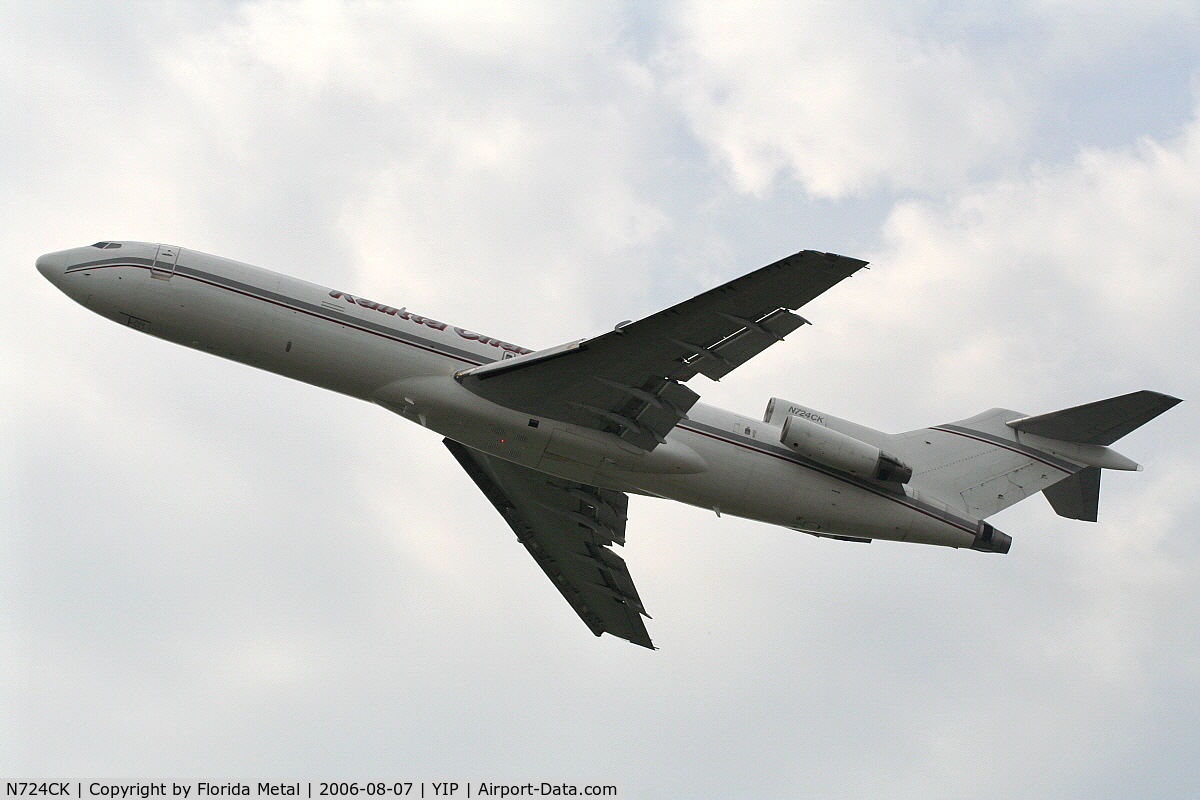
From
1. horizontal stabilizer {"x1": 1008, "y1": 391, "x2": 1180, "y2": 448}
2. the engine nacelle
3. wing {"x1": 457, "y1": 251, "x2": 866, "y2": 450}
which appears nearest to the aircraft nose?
wing {"x1": 457, "y1": 251, "x2": 866, "y2": 450}

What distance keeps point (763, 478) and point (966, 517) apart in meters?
5.62

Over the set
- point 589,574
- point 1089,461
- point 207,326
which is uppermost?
point 207,326

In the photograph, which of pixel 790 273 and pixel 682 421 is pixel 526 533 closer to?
pixel 682 421

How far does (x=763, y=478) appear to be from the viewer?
27.7 meters

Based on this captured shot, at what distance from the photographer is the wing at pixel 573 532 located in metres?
32.2

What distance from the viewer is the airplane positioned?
2534cm

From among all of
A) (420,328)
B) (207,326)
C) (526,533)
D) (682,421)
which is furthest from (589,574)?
(207,326)

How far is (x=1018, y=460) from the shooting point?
1177 inches

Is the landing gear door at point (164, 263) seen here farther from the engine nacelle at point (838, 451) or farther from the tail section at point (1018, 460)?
the tail section at point (1018, 460)

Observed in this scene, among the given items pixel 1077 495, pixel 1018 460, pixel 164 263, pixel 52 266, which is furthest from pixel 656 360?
pixel 52 266

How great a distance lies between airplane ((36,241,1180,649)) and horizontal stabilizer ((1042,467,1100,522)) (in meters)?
0.04

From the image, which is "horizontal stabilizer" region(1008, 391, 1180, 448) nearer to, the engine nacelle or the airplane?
the airplane

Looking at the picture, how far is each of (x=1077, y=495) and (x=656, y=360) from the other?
1261 cm

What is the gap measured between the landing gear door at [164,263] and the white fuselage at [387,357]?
0.02 meters
